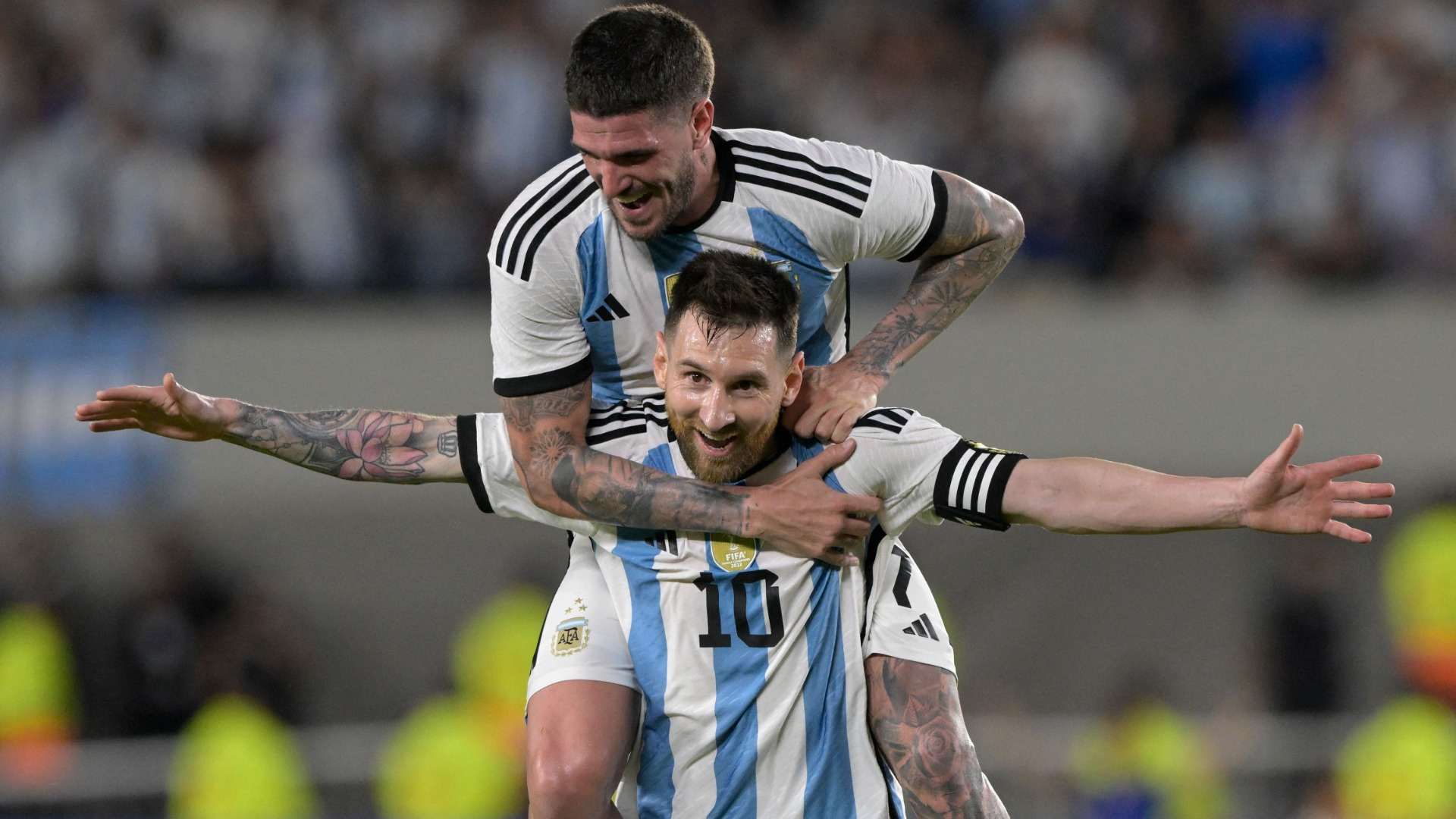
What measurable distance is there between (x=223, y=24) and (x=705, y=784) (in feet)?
28.1

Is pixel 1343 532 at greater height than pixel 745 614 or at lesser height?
greater

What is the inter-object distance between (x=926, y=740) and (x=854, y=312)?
6.48 meters

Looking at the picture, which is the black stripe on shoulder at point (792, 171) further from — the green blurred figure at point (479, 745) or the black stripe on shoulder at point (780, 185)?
the green blurred figure at point (479, 745)

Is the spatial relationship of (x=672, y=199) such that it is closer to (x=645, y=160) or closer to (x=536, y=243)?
(x=645, y=160)

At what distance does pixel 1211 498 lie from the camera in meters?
4.60

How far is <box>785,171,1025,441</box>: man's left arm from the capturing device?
5555mm

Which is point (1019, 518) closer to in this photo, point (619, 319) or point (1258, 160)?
point (619, 319)

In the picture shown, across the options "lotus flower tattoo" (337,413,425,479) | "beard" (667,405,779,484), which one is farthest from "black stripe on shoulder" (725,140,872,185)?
"lotus flower tattoo" (337,413,425,479)

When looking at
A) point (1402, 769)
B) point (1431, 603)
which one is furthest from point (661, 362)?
point (1431, 603)

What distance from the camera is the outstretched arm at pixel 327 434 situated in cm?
544

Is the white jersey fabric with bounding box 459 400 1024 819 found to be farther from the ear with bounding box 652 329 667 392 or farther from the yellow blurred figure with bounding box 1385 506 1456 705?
the yellow blurred figure with bounding box 1385 506 1456 705

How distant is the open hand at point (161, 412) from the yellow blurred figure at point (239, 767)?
19.7ft

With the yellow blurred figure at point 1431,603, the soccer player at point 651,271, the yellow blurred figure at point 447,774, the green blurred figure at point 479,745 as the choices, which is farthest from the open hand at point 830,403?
the yellow blurred figure at point 1431,603

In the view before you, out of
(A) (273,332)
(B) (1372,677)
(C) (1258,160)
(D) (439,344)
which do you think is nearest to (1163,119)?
(C) (1258,160)
